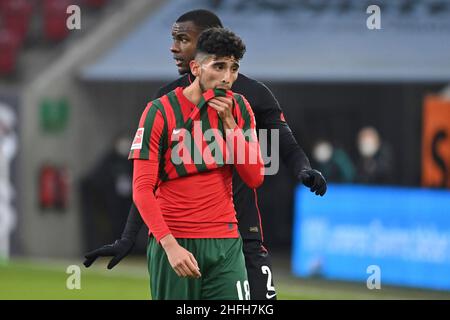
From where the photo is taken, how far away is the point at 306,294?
489 inches

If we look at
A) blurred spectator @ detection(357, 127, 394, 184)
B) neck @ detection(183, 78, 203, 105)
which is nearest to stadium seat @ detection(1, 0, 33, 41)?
blurred spectator @ detection(357, 127, 394, 184)

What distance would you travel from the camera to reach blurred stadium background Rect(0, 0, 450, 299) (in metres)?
13.2

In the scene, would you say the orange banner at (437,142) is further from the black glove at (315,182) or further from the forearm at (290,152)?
the black glove at (315,182)

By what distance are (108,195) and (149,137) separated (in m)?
11.9

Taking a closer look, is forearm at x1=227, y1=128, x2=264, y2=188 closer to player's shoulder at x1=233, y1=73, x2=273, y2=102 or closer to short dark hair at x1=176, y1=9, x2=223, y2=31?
player's shoulder at x1=233, y1=73, x2=273, y2=102

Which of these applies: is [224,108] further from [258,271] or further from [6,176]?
[6,176]

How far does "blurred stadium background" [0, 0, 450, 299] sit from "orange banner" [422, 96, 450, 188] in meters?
0.02

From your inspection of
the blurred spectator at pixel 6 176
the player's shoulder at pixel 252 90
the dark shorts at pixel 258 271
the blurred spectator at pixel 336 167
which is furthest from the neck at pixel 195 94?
the blurred spectator at pixel 6 176

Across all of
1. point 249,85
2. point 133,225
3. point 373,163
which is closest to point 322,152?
point 373,163

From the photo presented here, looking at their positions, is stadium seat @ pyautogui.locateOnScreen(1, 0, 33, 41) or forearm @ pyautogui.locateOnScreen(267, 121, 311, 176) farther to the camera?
stadium seat @ pyautogui.locateOnScreen(1, 0, 33, 41)

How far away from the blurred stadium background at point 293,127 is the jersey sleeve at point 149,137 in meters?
7.15

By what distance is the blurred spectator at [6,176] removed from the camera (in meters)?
16.5

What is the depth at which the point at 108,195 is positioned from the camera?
17.2 meters
